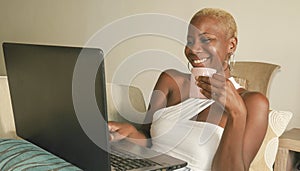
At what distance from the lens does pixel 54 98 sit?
797mm

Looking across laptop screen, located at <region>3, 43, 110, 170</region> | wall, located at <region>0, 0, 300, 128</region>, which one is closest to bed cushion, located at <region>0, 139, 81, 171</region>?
laptop screen, located at <region>3, 43, 110, 170</region>

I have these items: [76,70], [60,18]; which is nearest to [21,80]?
[76,70]

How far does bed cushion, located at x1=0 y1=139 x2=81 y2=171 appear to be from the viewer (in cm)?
88

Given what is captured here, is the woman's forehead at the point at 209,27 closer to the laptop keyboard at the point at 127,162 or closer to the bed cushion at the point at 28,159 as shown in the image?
the laptop keyboard at the point at 127,162

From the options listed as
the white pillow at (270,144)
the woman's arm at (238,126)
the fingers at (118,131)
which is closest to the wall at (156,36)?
the white pillow at (270,144)

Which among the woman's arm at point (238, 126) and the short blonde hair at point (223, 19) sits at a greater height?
the short blonde hair at point (223, 19)

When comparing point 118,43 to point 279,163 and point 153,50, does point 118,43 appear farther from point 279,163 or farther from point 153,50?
point 279,163

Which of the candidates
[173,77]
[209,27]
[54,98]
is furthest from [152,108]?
[54,98]

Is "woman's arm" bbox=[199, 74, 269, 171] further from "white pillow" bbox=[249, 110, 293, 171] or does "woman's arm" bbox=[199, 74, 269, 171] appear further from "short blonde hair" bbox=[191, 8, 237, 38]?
"white pillow" bbox=[249, 110, 293, 171]

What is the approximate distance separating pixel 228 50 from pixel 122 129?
417 mm

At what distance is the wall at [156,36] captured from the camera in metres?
1.98

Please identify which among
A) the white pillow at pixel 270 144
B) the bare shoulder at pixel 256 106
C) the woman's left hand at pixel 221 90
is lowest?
the white pillow at pixel 270 144

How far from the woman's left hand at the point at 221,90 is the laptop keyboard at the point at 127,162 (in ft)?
0.72

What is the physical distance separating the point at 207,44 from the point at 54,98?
58 centimetres
